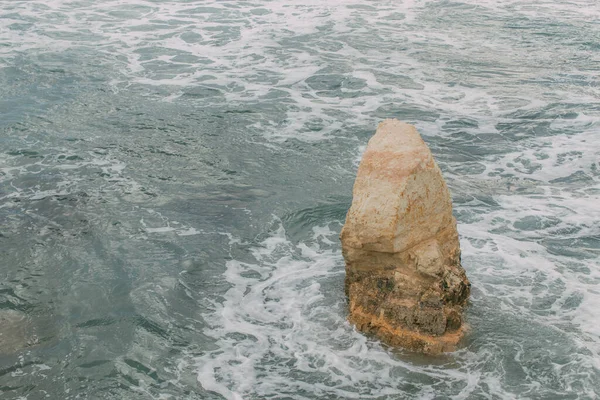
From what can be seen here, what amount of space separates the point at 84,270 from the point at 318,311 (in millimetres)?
2740

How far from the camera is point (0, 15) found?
19688 millimetres

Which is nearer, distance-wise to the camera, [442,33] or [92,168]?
[92,168]

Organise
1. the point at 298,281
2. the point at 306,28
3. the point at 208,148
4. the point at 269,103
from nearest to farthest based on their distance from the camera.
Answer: the point at 298,281
the point at 208,148
the point at 269,103
the point at 306,28

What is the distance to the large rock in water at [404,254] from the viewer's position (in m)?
6.61

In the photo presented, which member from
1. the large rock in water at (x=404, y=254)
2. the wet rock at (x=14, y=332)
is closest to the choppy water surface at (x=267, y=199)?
the wet rock at (x=14, y=332)

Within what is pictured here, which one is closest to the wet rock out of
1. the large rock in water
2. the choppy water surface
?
the choppy water surface

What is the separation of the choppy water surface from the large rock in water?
24 cm

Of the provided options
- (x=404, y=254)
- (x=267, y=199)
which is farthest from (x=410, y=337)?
(x=267, y=199)

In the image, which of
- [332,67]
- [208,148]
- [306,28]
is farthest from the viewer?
[306,28]

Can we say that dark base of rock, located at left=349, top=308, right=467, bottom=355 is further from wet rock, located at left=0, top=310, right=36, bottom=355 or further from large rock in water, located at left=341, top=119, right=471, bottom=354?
wet rock, located at left=0, top=310, right=36, bottom=355

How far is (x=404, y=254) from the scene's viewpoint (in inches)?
265

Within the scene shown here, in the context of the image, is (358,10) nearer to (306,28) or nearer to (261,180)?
(306,28)

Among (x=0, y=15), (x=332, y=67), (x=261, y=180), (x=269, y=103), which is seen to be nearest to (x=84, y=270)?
(x=261, y=180)

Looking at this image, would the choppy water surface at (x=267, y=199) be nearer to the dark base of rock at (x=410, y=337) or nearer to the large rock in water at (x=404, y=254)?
the dark base of rock at (x=410, y=337)
